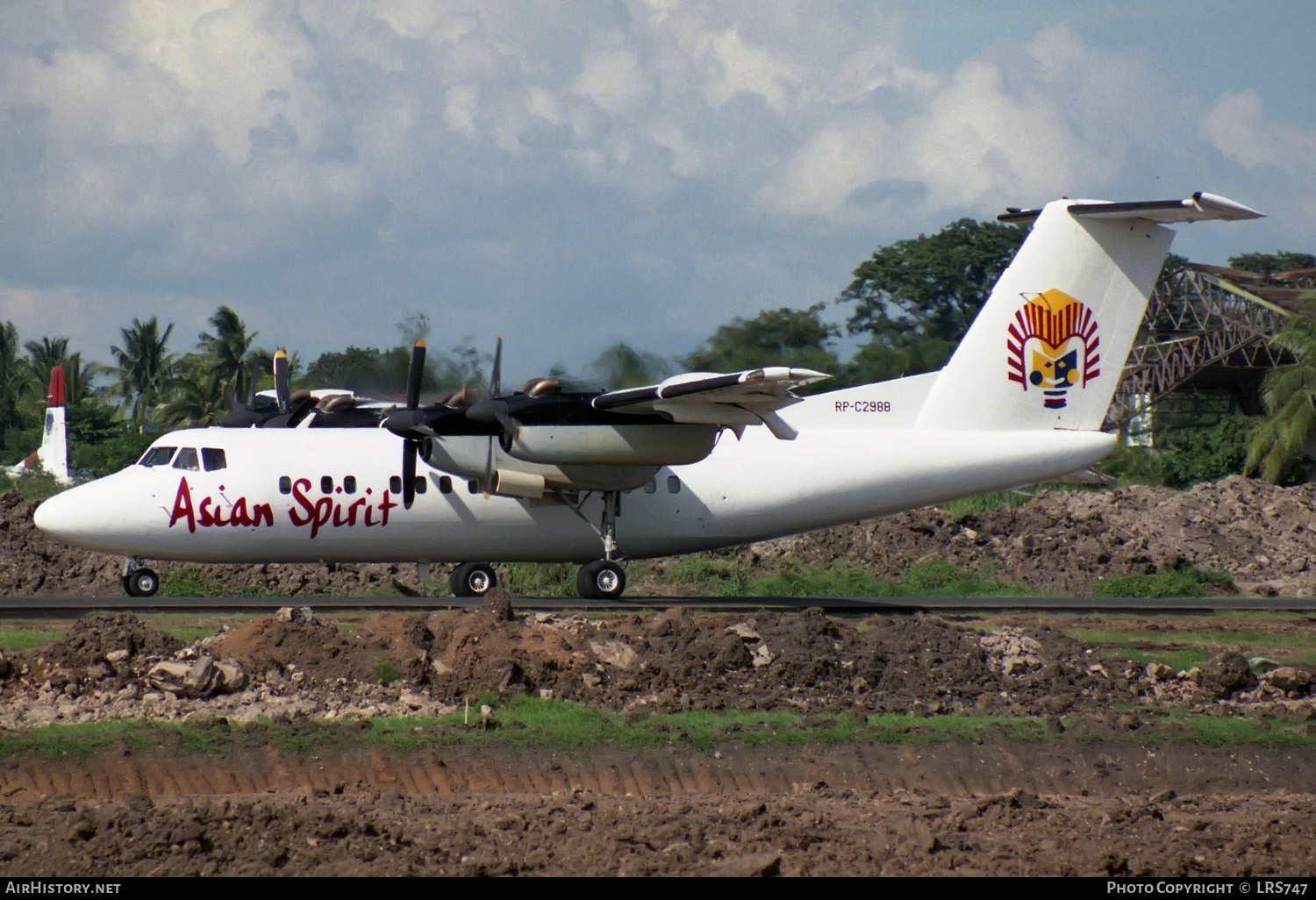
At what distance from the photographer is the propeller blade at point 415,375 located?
19844 millimetres

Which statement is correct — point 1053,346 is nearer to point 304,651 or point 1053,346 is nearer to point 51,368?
point 304,651

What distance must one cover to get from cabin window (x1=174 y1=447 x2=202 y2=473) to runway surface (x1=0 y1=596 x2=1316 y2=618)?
200 cm

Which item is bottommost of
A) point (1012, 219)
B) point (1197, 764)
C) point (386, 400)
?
point (1197, 764)

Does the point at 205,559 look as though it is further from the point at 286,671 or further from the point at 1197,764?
the point at 1197,764

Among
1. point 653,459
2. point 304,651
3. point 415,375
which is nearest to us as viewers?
point 304,651

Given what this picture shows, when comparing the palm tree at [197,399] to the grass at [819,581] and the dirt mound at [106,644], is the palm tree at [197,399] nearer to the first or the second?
the grass at [819,581]

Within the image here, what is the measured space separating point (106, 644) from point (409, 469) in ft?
27.4

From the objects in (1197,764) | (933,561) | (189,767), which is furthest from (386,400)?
(1197,764)

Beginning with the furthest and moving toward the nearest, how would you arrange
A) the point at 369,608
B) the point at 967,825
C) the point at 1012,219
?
the point at 1012,219 → the point at 369,608 → the point at 967,825

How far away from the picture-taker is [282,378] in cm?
2353

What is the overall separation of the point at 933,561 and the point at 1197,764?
15.7m

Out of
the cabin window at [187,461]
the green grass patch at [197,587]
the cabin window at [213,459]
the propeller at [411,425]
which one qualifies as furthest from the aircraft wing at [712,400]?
the green grass patch at [197,587]

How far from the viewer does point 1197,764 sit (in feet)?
33.8

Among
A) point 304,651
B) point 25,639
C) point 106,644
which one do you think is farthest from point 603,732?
point 25,639
